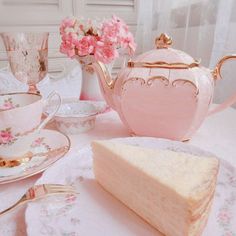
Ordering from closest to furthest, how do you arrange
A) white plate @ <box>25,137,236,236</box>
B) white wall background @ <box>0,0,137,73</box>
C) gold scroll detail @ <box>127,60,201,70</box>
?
white plate @ <box>25,137,236,236</box> < gold scroll detail @ <box>127,60,201,70</box> < white wall background @ <box>0,0,137,73</box>

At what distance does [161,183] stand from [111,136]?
0.98 ft

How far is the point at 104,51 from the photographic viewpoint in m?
0.82

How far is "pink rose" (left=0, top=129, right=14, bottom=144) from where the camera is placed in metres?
0.50

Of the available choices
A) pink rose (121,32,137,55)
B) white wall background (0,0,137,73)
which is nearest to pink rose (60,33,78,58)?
pink rose (121,32,137,55)

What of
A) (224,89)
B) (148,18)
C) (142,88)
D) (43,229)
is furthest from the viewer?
(148,18)

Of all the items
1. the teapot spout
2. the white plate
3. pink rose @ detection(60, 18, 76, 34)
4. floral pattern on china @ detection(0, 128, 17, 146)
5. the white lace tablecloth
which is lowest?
the white lace tablecloth

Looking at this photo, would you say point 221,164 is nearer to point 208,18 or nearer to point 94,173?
point 94,173

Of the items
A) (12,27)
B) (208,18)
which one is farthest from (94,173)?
(12,27)

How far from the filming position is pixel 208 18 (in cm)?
108

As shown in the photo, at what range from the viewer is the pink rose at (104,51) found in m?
0.81

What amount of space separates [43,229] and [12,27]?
5.26 ft

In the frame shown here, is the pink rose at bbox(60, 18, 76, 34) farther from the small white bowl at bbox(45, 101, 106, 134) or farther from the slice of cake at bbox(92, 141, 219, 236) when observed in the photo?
the slice of cake at bbox(92, 141, 219, 236)

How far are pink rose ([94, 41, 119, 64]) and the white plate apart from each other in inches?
17.0

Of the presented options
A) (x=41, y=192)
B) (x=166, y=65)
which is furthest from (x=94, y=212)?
(x=166, y=65)
